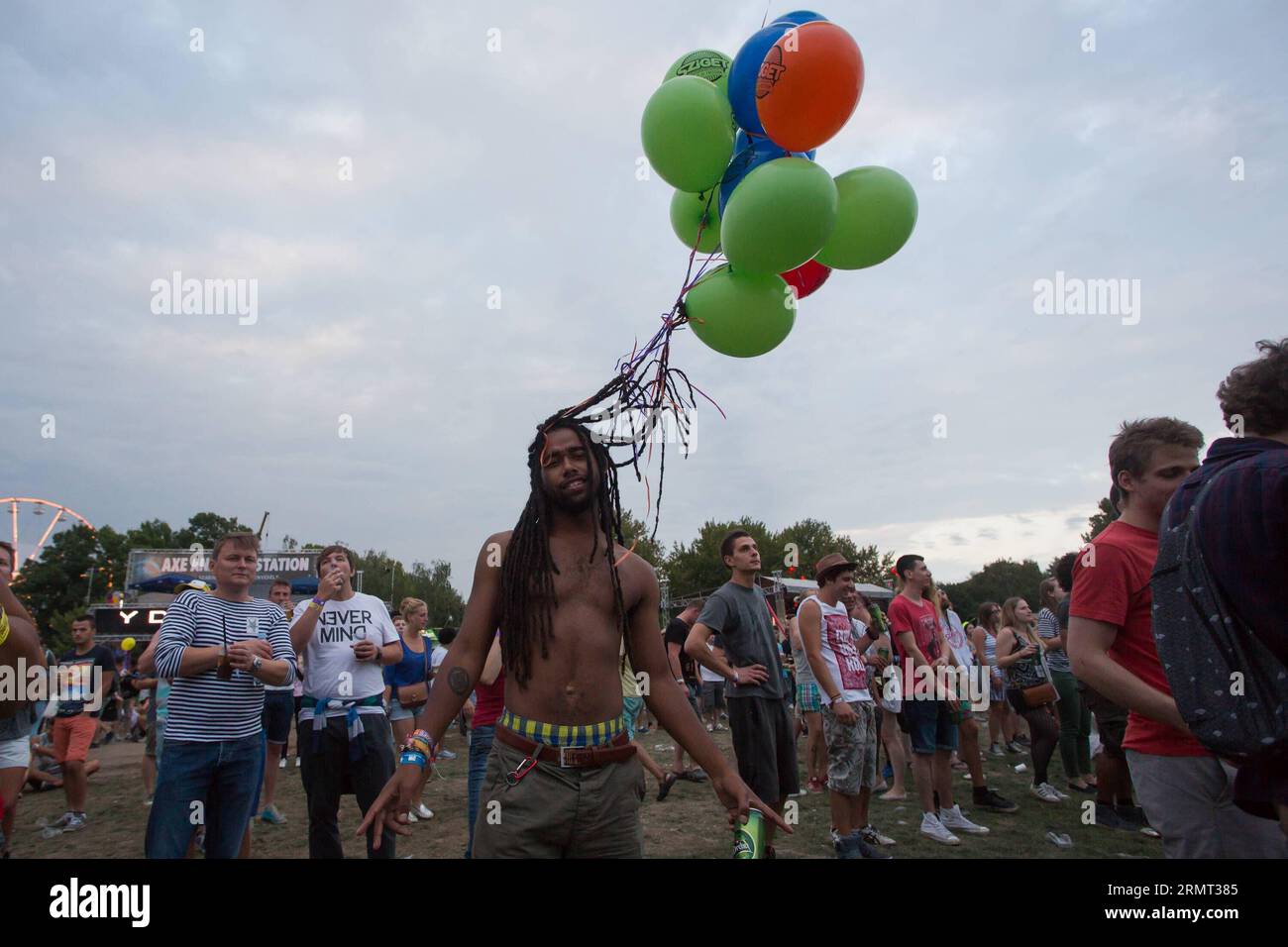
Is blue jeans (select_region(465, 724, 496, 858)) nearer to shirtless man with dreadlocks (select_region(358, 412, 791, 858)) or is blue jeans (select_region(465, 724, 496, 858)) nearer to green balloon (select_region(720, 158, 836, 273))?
shirtless man with dreadlocks (select_region(358, 412, 791, 858))

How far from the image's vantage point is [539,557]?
2.63 m

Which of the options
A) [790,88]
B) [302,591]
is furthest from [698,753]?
[302,591]

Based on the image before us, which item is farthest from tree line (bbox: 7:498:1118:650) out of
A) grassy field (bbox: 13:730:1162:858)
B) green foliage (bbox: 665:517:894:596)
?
grassy field (bbox: 13:730:1162:858)

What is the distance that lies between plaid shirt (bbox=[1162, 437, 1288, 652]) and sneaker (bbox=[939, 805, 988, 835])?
4.62 meters

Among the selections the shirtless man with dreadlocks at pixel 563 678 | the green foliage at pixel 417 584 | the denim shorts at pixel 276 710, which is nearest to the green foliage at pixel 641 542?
the shirtless man with dreadlocks at pixel 563 678

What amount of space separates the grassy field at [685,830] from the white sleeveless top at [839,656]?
3.65ft

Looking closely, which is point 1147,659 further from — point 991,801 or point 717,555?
point 717,555

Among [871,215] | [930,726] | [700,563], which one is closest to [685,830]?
[930,726]

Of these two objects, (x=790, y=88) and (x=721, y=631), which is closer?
(x=790, y=88)

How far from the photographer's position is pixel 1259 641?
5.71ft

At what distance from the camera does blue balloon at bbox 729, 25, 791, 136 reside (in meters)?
3.06

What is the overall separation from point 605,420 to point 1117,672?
1.94 m

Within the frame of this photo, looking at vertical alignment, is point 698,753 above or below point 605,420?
below
